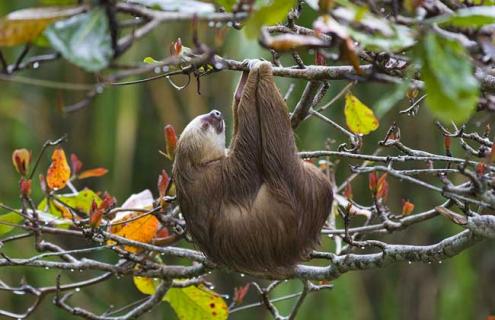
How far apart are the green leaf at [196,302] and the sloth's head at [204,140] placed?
51 cm

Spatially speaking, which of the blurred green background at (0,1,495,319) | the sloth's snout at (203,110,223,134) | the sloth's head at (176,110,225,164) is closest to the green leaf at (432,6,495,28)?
the sloth's head at (176,110,225,164)

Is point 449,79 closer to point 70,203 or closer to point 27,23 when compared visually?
point 27,23

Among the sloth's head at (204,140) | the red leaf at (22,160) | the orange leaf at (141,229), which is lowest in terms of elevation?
the orange leaf at (141,229)

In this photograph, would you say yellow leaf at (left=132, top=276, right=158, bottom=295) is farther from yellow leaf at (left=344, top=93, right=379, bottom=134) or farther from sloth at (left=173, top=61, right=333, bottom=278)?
yellow leaf at (left=344, top=93, right=379, bottom=134)

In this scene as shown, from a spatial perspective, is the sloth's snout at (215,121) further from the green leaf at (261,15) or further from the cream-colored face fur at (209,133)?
the green leaf at (261,15)

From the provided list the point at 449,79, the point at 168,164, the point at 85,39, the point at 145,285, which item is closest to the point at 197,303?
the point at 145,285

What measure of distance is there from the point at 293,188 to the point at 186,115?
4.90m

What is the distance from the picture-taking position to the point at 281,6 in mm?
1516

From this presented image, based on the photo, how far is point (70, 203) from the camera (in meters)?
3.21

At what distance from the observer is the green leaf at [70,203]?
316cm

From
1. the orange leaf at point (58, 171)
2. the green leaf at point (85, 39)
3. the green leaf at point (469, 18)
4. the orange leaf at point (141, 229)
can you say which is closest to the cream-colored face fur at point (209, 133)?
the orange leaf at point (141, 229)

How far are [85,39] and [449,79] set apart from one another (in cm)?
62

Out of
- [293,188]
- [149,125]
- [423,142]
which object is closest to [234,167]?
[293,188]

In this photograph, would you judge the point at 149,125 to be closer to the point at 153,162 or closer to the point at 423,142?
the point at 153,162
